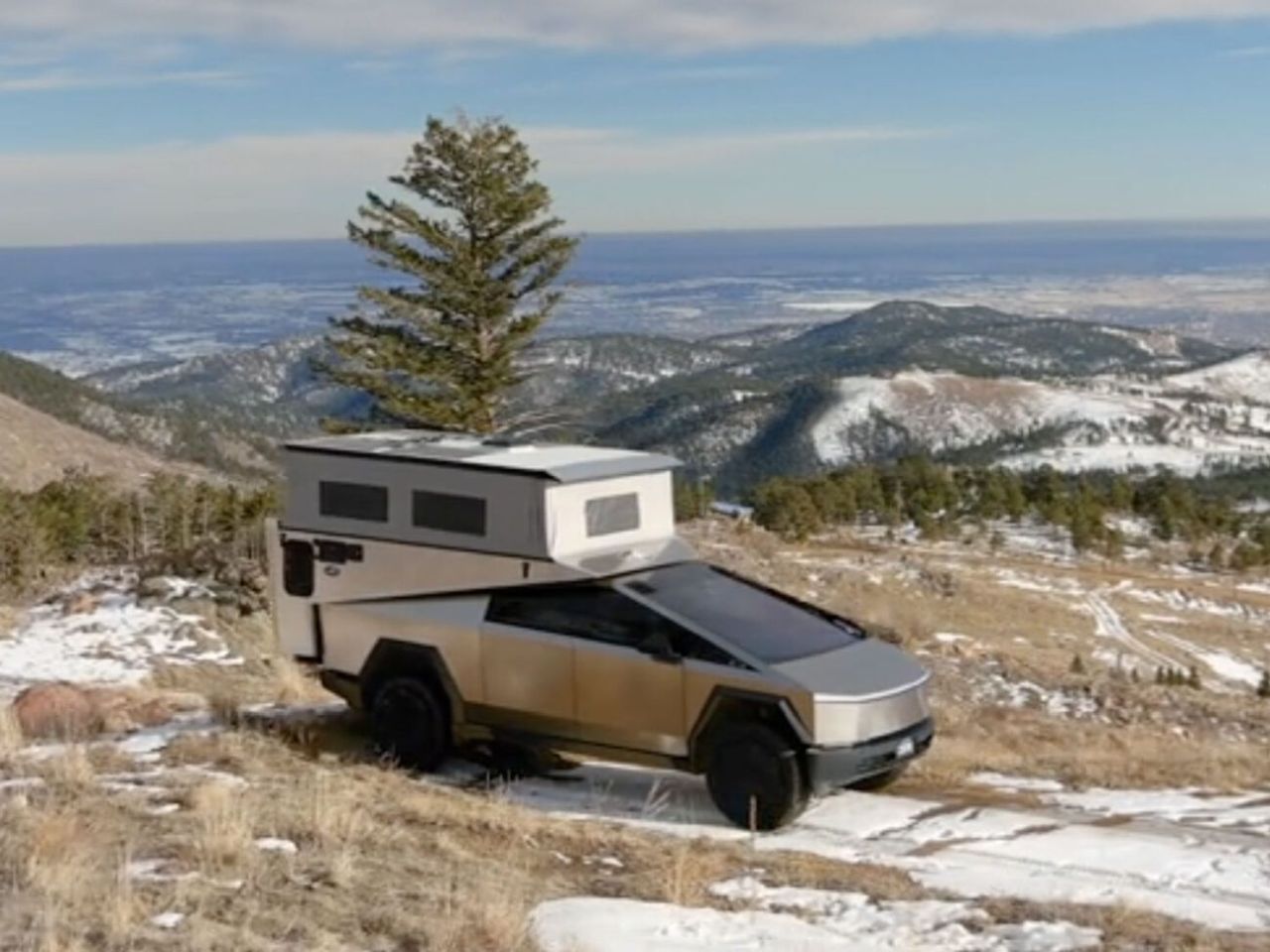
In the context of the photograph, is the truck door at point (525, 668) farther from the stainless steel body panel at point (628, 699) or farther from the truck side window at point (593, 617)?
the stainless steel body panel at point (628, 699)

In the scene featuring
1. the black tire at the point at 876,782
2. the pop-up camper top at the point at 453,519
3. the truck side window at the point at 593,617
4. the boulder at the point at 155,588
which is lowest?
the boulder at the point at 155,588

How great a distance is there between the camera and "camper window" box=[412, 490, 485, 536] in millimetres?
10828

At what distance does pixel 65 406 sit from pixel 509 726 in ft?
575

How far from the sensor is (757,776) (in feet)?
31.7

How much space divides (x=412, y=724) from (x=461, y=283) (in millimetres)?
24044

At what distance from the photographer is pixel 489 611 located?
1083 cm

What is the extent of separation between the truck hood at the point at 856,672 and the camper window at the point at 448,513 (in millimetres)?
2437

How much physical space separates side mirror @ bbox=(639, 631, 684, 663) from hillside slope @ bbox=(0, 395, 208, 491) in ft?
323

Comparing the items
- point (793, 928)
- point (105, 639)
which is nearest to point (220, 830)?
point (793, 928)

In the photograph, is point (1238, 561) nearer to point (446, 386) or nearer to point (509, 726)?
point (446, 386)

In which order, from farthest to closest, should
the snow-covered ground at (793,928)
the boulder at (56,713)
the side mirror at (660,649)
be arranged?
the boulder at (56,713) → the side mirror at (660,649) → the snow-covered ground at (793,928)

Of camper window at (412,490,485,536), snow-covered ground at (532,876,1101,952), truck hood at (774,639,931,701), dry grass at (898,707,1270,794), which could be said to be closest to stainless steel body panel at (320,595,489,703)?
camper window at (412,490,485,536)

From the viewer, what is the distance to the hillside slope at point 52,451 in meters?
110

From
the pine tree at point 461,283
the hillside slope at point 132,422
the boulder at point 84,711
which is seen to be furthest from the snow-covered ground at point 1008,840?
the hillside slope at point 132,422
